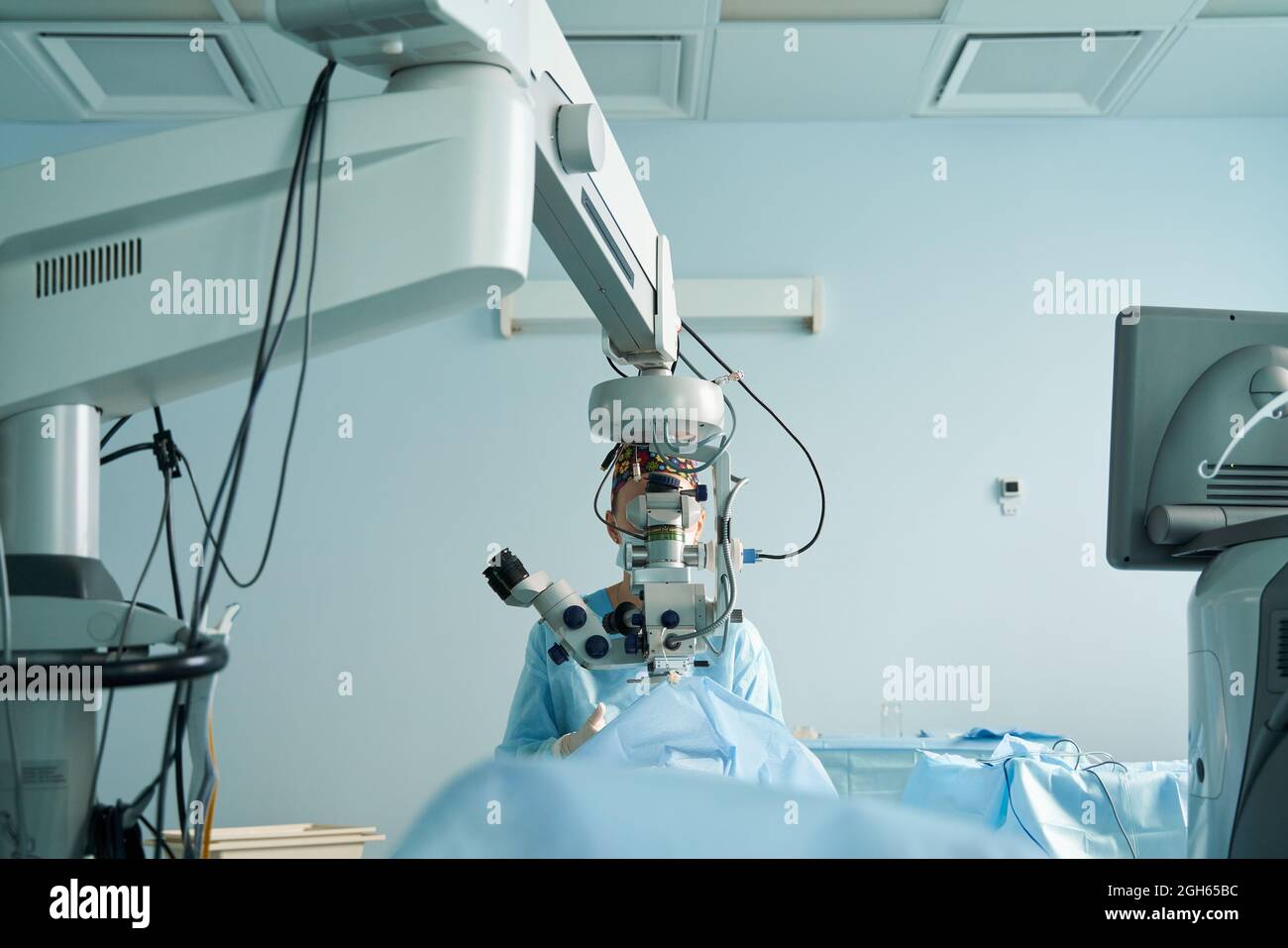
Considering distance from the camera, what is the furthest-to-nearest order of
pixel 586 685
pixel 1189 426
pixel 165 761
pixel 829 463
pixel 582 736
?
pixel 829 463 < pixel 586 685 < pixel 582 736 < pixel 1189 426 < pixel 165 761

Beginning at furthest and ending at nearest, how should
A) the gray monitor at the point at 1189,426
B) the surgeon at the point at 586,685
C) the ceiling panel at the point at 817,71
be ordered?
the ceiling panel at the point at 817,71 < the surgeon at the point at 586,685 < the gray monitor at the point at 1189,426

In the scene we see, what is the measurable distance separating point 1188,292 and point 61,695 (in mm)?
3716

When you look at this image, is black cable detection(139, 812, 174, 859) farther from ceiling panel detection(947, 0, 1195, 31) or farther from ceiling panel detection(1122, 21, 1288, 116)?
ceiling panel detection(1122, 21, 1288, 116)

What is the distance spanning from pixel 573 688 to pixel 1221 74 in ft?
9.58

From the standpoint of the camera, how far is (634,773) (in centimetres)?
46

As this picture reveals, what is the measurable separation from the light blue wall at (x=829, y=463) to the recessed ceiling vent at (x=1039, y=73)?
0.10m

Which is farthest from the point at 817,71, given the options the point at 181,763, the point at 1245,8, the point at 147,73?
the point at 181,763

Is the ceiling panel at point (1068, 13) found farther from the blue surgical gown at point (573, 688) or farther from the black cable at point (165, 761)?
the black cable at point (165, 761)

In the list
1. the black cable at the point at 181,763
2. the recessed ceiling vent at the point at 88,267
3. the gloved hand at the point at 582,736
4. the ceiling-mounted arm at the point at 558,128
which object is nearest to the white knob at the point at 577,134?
the ceiling-mounted arm at the point at 558,128

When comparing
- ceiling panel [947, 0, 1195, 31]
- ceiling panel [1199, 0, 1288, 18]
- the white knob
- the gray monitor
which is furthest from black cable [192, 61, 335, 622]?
ceiling panel [1199, 0, 1288, 18]

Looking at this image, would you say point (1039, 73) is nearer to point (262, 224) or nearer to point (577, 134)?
point (577, 134)

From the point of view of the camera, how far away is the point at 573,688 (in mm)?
1956

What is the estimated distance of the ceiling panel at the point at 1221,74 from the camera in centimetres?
301

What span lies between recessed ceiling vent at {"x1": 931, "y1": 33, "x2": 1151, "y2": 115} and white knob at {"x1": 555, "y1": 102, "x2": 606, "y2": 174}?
264 centimetres
